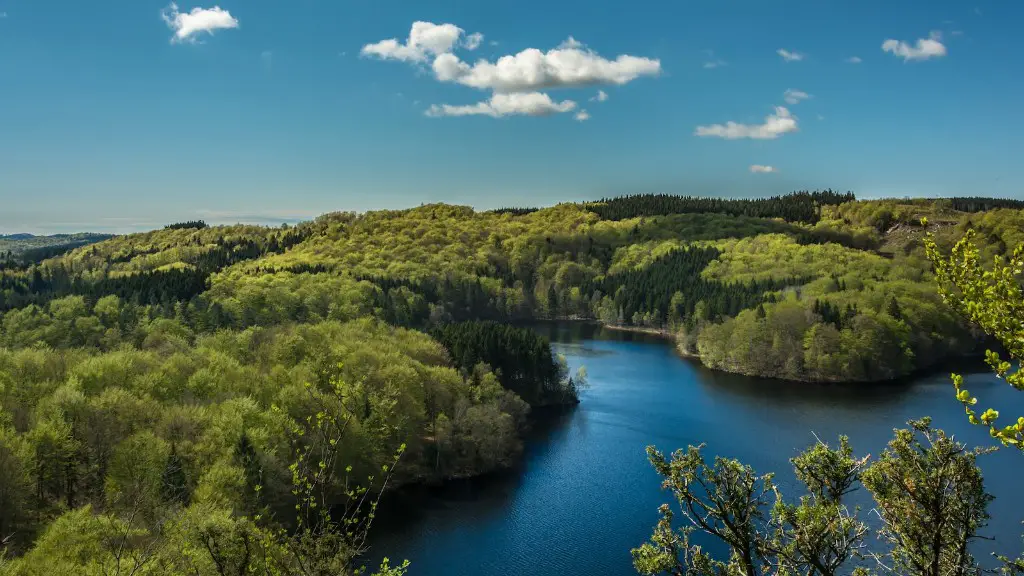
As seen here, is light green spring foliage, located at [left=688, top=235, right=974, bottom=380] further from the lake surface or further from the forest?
the lake surface

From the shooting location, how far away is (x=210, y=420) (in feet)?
129

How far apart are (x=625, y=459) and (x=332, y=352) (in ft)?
86.7

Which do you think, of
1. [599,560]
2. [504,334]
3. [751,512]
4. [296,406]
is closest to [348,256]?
[504,334]

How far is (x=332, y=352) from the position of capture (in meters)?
54.5

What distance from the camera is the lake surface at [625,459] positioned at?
40312 millimetres

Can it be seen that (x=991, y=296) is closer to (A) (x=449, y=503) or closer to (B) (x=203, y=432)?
(B) (x=203, y=432)

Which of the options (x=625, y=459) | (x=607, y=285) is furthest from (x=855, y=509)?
(x=607, y=285)

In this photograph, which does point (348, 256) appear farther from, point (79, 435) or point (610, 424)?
point (79, 435)

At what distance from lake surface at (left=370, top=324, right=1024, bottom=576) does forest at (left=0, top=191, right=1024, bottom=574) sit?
415 centimetres

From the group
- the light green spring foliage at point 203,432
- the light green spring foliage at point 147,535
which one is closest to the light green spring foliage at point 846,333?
the light green spring foliage at point 203,432

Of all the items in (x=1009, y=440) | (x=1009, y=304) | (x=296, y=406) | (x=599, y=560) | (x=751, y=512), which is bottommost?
(x=599, y=560)

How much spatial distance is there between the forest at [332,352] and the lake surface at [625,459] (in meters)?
4.15

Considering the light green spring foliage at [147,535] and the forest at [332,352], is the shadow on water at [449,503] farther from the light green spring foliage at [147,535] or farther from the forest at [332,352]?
the light green spring foliage at [147,535]

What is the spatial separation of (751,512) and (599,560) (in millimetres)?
29483
